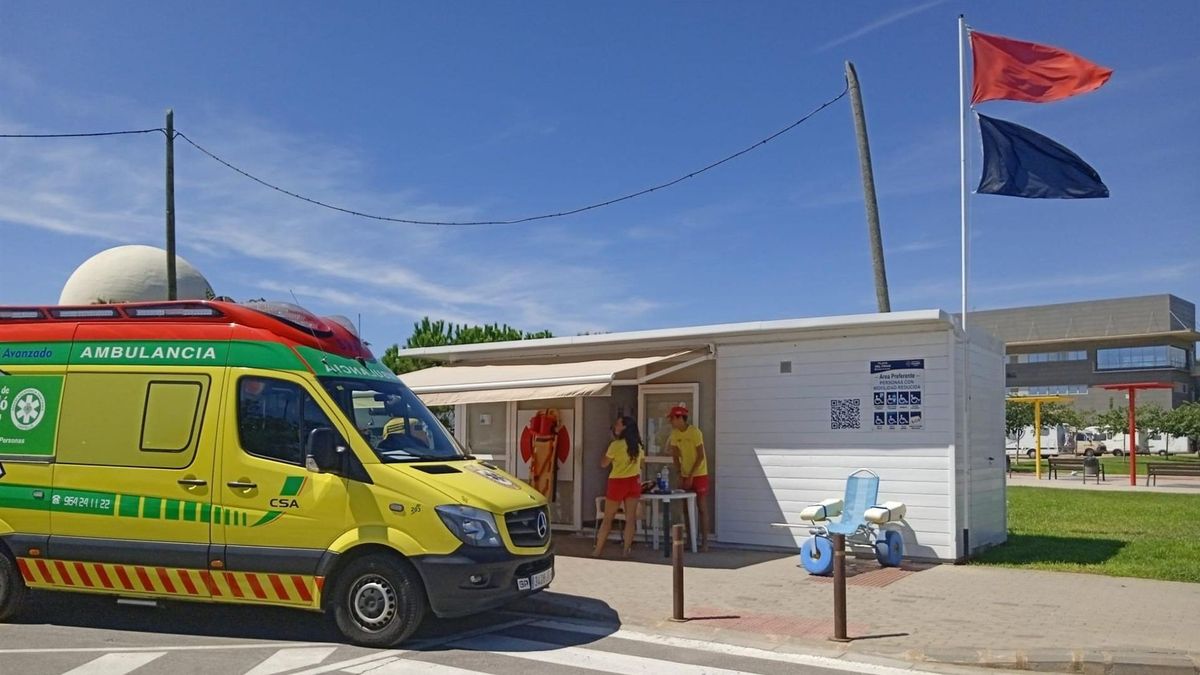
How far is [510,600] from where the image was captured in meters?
8.01

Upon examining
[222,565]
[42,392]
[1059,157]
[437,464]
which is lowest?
[222,565]

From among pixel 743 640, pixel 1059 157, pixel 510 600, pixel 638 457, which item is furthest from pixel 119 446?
pixel 1059 157

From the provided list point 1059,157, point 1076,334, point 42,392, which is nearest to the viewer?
point 42,392

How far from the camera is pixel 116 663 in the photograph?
719cm

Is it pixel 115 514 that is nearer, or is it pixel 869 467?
pixel 115 514

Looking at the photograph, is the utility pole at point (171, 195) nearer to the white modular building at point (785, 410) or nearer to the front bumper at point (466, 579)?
the white modular building at point (785, 410)

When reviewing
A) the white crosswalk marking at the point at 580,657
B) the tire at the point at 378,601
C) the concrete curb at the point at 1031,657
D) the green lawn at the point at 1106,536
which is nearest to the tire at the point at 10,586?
the tire at the point at 378,601

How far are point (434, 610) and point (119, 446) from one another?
9.94ft

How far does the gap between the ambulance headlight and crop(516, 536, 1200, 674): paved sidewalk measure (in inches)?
70.3

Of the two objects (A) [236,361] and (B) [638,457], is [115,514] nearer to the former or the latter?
(A) [236,361]

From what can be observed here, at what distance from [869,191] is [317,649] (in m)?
12.4

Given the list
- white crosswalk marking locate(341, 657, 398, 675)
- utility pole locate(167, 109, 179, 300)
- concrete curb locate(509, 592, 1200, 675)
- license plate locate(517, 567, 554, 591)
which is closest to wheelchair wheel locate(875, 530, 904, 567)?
concrete curb locate(509, 592, 1200, 675)

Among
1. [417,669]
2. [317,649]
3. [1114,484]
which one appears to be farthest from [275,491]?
[1114,484]

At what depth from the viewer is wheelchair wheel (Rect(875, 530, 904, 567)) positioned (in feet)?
38.7
